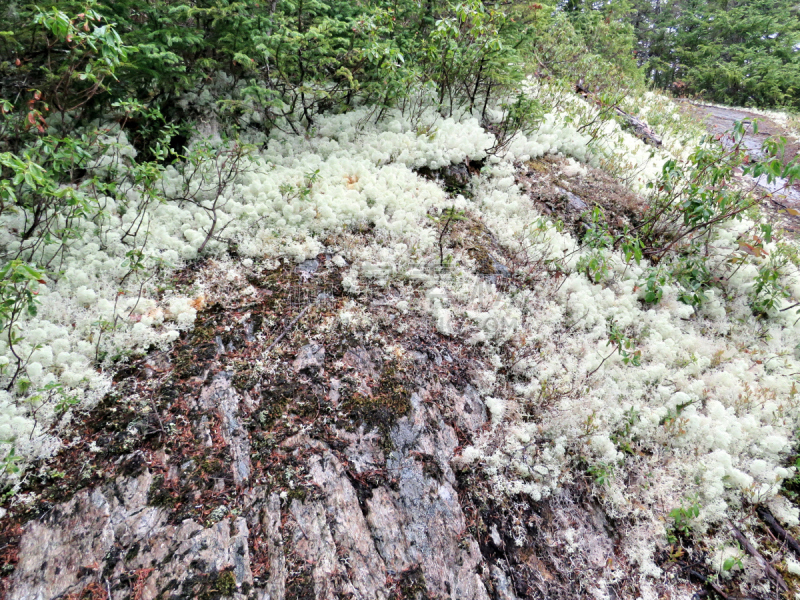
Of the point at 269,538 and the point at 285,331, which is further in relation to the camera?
the point at 285,331

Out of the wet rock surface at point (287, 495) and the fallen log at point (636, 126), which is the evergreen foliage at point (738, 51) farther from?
the wet rock surface at point (287, 495)

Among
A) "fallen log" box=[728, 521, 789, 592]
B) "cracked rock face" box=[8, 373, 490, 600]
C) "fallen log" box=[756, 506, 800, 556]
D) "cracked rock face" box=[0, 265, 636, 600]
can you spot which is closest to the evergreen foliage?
"fallen log" box=[756, 506, 800, 556]

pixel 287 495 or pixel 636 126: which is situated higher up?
pixel 636 126

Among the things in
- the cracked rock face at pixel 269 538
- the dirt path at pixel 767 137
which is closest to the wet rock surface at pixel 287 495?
the cracked rock face at pixel 269 538

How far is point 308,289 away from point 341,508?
2645 millimetres

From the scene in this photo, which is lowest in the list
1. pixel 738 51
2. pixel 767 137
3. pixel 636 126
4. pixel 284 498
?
pixel 284 498

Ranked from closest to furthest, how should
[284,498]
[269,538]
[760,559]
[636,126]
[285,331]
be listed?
[269,538], [284,498], [760,559], [285,331], [636,126]

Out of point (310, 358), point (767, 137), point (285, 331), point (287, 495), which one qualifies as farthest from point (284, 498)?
point (767, 137)

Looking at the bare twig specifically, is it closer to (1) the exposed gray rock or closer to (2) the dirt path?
(1) the exposed gray rock

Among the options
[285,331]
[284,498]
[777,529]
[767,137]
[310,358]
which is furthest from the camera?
[767,137]

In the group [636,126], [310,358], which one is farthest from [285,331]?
[636,126]

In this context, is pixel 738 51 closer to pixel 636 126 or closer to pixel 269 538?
pixel 636 126

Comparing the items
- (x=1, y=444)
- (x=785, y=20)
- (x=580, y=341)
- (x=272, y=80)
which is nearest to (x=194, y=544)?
(x=1, y=444)

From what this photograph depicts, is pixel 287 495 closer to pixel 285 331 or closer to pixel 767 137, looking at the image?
pixel 285 331
